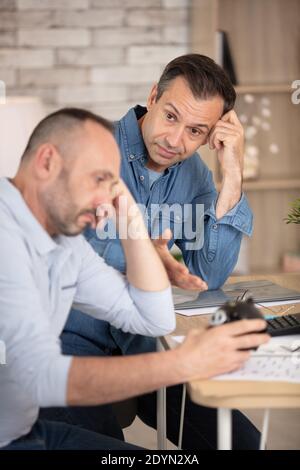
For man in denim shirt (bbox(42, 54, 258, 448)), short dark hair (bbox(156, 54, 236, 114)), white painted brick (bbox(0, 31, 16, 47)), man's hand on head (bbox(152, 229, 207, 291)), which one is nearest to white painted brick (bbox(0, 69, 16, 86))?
white painted brick (bbox(0, 31, 16, 47))

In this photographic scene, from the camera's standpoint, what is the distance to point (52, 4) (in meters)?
3.45

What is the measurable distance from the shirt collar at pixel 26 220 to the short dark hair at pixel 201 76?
0.75 m

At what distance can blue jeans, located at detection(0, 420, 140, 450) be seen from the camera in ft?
4.15

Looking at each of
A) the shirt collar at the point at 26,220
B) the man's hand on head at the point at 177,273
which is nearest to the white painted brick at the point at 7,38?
the man's hand on head at the point at 177,273

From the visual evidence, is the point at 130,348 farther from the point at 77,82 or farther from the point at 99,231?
the point at 77,82

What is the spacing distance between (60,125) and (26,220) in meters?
0.16

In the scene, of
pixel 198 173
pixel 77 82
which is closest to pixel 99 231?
pixel 198 173

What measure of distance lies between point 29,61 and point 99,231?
1.85 m

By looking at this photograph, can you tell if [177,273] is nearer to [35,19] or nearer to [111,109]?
[111,109]

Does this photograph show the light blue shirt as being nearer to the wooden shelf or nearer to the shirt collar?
the shirt collar

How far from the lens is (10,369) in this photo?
120 cm

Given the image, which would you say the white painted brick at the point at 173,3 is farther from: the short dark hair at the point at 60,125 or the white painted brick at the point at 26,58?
the short dark hair at the point at 60,125

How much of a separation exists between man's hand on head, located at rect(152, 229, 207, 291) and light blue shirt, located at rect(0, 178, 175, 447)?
3.5 inches

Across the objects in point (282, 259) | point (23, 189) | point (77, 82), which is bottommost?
point (282, 259)
